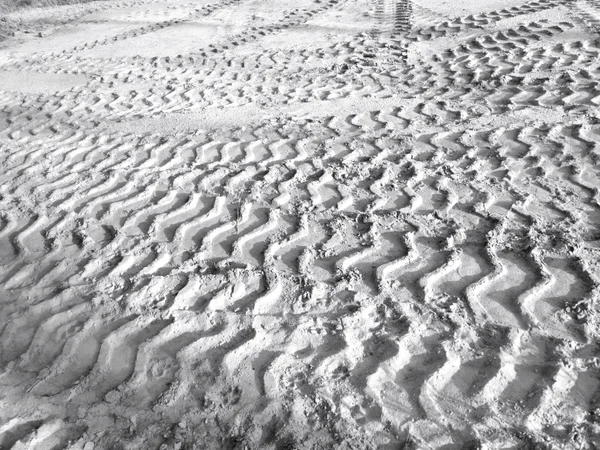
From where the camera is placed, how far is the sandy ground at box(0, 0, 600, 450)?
7.26ft

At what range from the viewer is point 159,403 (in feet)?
7.53

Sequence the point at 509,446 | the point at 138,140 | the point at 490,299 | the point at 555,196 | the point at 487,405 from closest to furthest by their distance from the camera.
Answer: the point at 509,446 → the point at 487,405 → the point at 490,299 → the point at 555,196 → the point at 138,140

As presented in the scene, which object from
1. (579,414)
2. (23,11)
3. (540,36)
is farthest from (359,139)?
(23,11)

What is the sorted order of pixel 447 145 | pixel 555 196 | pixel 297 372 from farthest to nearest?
pixel 447 145 < pixel 555 196 < pixel 297 372

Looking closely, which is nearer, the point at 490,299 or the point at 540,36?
the point at 490,299

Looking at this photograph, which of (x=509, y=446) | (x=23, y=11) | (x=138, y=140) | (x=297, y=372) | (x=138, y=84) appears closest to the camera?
(x=509, y=446)

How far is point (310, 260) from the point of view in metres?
3.11

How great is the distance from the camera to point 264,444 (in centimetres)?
209

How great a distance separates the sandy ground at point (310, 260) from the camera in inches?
87.1

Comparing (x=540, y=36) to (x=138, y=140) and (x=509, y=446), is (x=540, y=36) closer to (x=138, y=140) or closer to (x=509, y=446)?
(x=138, y=140)

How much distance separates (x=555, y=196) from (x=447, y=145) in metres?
1.14

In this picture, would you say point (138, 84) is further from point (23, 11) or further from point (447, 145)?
point (23, 11)

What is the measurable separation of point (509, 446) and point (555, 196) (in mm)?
2119

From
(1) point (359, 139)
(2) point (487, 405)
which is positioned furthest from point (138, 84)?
(2) point (487, 405)
